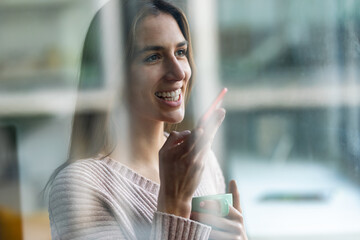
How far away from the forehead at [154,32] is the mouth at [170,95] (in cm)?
7

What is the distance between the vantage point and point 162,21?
0.58m

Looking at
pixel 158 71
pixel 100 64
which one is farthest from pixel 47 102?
pixel 158 71

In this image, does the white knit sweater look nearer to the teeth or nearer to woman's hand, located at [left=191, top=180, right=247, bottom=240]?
woman's hand, located at [left=191, top=180, right=247, bottom=240]

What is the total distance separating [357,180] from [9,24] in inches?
26.7

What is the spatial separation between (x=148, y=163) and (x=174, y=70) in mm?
138

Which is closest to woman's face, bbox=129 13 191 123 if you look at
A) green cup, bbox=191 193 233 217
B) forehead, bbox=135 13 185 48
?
forehead, bbox=135 13 185 48

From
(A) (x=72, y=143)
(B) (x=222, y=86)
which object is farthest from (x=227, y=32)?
(A) (x=72, y=143)

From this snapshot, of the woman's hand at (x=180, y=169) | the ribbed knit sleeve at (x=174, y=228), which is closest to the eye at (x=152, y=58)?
the woman's hand at (x=180, y=169)

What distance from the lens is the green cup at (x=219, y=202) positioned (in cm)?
56

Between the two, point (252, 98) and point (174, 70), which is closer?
point (174, 70)

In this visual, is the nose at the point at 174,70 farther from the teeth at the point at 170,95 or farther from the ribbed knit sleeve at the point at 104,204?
the ribbed knit sleeve at the point at 104,204

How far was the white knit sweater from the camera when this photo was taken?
58cm

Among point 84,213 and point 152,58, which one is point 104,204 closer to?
point 84,213

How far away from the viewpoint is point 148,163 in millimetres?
601
